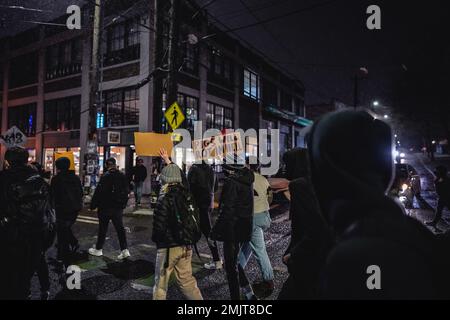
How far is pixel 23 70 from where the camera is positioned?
26.0m

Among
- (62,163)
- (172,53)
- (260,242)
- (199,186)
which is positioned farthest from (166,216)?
(172,53)

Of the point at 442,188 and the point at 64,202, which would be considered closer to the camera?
the point at 64,202

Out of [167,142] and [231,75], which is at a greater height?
[231,75]

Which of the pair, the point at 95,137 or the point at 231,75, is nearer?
the point at 95,137

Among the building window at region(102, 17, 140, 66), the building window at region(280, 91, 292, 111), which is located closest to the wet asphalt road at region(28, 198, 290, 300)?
the building window at region(102, 17, 140, 66)

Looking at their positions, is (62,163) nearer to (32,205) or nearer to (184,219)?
(32,205)

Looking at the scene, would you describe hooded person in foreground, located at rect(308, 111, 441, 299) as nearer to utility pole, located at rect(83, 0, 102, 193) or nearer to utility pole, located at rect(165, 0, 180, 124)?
utility pole, located at rect(165, 0, 180, 124)

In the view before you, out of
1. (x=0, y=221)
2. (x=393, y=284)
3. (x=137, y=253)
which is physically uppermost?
(x=393, y=284)

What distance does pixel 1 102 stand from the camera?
27375mm

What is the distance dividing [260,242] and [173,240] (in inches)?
66.7

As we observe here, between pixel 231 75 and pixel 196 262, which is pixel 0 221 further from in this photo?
pixel 231 75

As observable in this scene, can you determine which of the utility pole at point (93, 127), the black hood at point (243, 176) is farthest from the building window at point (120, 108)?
the black hood at point (243, 176)
